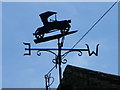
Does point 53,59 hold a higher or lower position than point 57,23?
lower

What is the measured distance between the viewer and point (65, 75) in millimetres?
8078

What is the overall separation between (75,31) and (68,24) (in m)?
0.24

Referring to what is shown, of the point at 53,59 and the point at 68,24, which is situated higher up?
the point at 68,24

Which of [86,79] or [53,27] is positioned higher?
[53,27]

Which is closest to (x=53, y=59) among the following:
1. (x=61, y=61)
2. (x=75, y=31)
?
(x=61, y=61)

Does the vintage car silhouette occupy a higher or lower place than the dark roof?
higher

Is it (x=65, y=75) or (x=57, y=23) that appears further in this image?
(x=65, y=75)

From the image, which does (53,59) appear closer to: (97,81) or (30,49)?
(30,49)

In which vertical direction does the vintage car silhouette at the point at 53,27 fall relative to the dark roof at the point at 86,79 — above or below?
above

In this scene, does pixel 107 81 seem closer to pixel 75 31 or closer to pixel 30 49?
pixel 75 31

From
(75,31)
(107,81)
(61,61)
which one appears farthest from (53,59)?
(107,81)

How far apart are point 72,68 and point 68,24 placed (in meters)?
1.21

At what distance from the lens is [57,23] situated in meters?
7.36

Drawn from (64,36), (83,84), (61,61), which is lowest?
(83,84)
